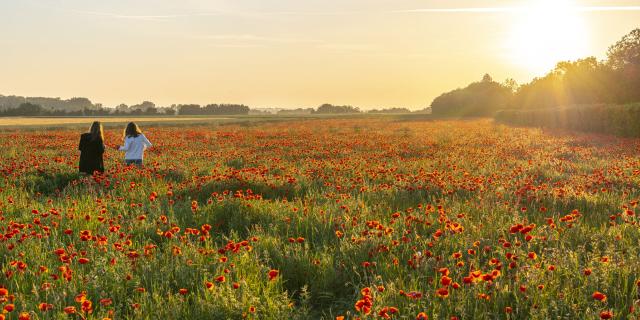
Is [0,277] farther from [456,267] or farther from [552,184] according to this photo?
[552,184]

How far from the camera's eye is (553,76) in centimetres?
7169

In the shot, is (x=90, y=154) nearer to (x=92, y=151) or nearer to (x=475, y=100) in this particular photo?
(x=92, y=151)

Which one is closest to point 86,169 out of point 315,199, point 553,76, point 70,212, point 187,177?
point 187,177

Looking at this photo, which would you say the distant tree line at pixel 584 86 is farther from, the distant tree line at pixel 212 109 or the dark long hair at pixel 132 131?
the distant tree line at pixel 212 109

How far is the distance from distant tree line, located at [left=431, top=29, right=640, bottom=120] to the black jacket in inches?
1683

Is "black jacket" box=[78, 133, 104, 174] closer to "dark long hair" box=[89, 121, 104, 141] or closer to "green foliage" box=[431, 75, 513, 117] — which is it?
"dark long hair" box=[89, 121, 104, 141]

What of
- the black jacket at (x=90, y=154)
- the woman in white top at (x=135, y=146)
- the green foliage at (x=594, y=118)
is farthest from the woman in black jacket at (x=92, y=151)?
the green foliage at (x=594, y=118)

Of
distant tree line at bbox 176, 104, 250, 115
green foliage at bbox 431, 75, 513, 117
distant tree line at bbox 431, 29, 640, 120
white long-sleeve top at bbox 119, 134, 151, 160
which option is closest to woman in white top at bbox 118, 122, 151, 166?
white long-sleeve top at bbox 119, 134, 151, 160

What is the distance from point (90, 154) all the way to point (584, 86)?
189 ft

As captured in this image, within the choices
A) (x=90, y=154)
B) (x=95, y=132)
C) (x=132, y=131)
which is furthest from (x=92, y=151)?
(x=132, y=131)

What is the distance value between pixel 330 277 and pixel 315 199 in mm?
3410

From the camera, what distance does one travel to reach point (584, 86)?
54.3 m

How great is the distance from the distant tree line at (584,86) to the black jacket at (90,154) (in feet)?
140

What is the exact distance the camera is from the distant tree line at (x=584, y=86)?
4628cm
